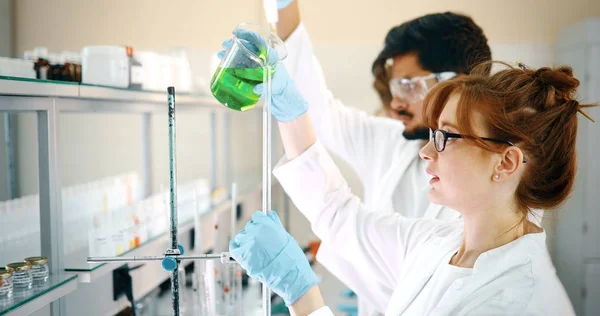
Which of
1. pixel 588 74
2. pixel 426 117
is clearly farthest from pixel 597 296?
pixel 426 117

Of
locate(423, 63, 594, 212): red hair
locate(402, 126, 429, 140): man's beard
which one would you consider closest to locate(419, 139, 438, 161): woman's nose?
locate(423, 63, 594, 212): red hair

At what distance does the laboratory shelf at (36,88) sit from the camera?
119 centimetres

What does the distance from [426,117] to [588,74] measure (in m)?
2.88

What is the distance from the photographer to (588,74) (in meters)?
3.86

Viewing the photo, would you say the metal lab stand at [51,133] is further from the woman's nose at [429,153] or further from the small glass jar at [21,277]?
the woman's nose at [429,153]

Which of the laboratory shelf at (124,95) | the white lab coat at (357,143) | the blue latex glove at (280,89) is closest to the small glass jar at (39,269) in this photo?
the laboratory shelf at (124,95)

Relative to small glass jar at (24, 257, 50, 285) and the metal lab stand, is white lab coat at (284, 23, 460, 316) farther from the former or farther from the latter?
small glass jar at (24, 257, 50, 285)

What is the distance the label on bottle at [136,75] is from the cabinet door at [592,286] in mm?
3371

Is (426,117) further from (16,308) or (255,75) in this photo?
(16,308)

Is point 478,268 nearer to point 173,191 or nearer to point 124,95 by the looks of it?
point 173,191

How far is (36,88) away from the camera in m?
1.30

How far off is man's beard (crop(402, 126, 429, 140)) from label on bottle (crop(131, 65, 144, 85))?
962mm

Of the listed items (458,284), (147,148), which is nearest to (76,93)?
(458,284)

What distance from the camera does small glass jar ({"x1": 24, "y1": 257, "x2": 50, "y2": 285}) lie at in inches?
53.2
